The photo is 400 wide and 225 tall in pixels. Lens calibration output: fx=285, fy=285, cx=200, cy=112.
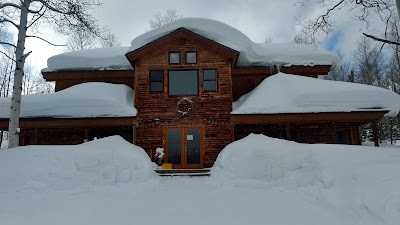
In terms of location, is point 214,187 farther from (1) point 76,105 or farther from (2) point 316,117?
(1) point 76,105

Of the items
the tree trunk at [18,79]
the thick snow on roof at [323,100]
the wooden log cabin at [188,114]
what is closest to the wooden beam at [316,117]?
the wooden log cabin at [188,114]

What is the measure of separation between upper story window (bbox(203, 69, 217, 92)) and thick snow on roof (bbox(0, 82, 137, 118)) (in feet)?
12.2

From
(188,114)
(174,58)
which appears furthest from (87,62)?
(188,114)

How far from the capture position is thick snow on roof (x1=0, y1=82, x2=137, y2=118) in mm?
13836

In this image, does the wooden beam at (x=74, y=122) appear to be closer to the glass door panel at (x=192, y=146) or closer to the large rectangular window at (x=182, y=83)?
the large rectangular window at (x=182, y=83)

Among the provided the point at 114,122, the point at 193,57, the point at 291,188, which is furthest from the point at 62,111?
the point at 291,188

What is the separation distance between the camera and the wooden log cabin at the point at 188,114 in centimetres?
1359

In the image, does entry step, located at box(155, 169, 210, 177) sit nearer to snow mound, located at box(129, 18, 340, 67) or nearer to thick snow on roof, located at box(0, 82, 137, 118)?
thick snow on roof, located at box(0, 82, 137, 118)

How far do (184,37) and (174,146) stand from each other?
5537 mm

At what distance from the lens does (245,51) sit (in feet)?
51.9

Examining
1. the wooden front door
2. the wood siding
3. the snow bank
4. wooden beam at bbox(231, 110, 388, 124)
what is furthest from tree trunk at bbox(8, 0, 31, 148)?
wooden beam at bbox(231, 110, 388, 124)

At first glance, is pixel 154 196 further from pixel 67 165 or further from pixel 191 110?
pixel 191 110

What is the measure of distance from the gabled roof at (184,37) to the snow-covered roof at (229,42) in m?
1.12

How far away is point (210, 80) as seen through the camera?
14.4 meters
